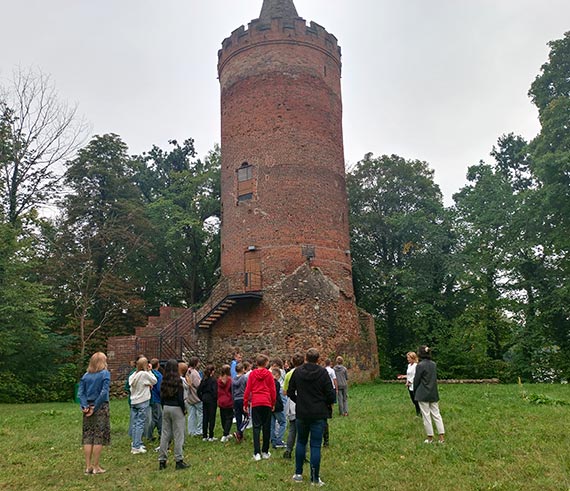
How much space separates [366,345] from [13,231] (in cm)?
1471

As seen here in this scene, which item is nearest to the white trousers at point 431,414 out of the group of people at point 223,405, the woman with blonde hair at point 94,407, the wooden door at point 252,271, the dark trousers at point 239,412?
the group of people at point 223,405

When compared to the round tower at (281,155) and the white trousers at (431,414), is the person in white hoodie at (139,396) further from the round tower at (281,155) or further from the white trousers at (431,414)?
the round tower at (281,155)

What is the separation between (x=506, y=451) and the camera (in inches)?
288

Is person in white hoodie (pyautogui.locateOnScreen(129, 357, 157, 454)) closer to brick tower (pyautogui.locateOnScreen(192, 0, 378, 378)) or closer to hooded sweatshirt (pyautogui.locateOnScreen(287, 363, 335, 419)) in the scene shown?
hooded sweatshirt (pyautogui.locateOnScreen(287, 363, 335, 419))

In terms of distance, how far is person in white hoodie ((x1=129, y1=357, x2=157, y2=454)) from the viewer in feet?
28.9

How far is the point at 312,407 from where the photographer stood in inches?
253

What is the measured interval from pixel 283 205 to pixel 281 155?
82.6 inches

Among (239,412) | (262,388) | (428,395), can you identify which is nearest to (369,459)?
(428,395)

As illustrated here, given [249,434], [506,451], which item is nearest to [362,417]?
[249,434]

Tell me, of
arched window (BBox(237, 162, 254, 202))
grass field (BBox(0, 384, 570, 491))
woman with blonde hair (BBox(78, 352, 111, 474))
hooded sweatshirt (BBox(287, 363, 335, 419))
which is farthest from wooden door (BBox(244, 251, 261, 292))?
hooded sweatshirt (BBox(287, 363, 335, 419))

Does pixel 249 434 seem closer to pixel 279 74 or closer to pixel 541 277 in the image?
pixel 279 74

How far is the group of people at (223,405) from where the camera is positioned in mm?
6531

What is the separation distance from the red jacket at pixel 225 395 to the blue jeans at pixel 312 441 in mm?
3188

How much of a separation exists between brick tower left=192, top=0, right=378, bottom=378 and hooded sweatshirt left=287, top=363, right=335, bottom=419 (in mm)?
13152
